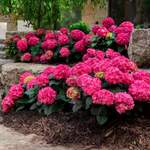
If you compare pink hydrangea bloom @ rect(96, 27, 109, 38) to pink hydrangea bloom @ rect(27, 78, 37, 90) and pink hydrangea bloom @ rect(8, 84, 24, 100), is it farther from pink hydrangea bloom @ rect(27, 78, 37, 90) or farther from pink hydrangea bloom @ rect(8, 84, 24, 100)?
pink hydrangea bloom @ rect(8, 84, 24, 100)

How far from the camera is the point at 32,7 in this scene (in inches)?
367

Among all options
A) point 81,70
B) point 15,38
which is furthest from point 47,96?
point 15,38

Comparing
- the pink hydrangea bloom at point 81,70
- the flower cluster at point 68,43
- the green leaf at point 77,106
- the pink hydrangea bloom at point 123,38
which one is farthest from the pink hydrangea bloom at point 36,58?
the green leaf at point 77,106

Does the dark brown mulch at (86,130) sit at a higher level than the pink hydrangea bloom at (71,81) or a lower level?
lower

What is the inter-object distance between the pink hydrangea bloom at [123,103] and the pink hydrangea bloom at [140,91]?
10cm

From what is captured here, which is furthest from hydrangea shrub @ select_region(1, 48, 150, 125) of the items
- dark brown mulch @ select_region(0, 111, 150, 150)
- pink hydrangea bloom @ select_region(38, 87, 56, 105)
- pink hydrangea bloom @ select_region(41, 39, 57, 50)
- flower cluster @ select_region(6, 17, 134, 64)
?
pink hydrangea bloom @ select_region(41, 39, 57, 50)

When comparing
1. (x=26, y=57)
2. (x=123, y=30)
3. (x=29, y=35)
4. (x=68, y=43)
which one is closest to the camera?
(x=123, y=30)

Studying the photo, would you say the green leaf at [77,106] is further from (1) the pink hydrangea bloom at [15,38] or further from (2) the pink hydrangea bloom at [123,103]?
(1) the pink hydrangea bloom at [15,38]

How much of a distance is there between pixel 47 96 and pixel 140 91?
1.00 meters

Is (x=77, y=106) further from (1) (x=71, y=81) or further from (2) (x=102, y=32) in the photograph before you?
(2) (x=102, y=32)

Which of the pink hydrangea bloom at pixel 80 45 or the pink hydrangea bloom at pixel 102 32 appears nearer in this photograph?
the pink hydrangea bloom at pixel 102 32

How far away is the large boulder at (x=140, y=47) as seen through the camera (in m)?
6.02

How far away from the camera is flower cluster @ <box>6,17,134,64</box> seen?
6.86 meters

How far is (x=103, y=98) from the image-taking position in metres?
4.56
